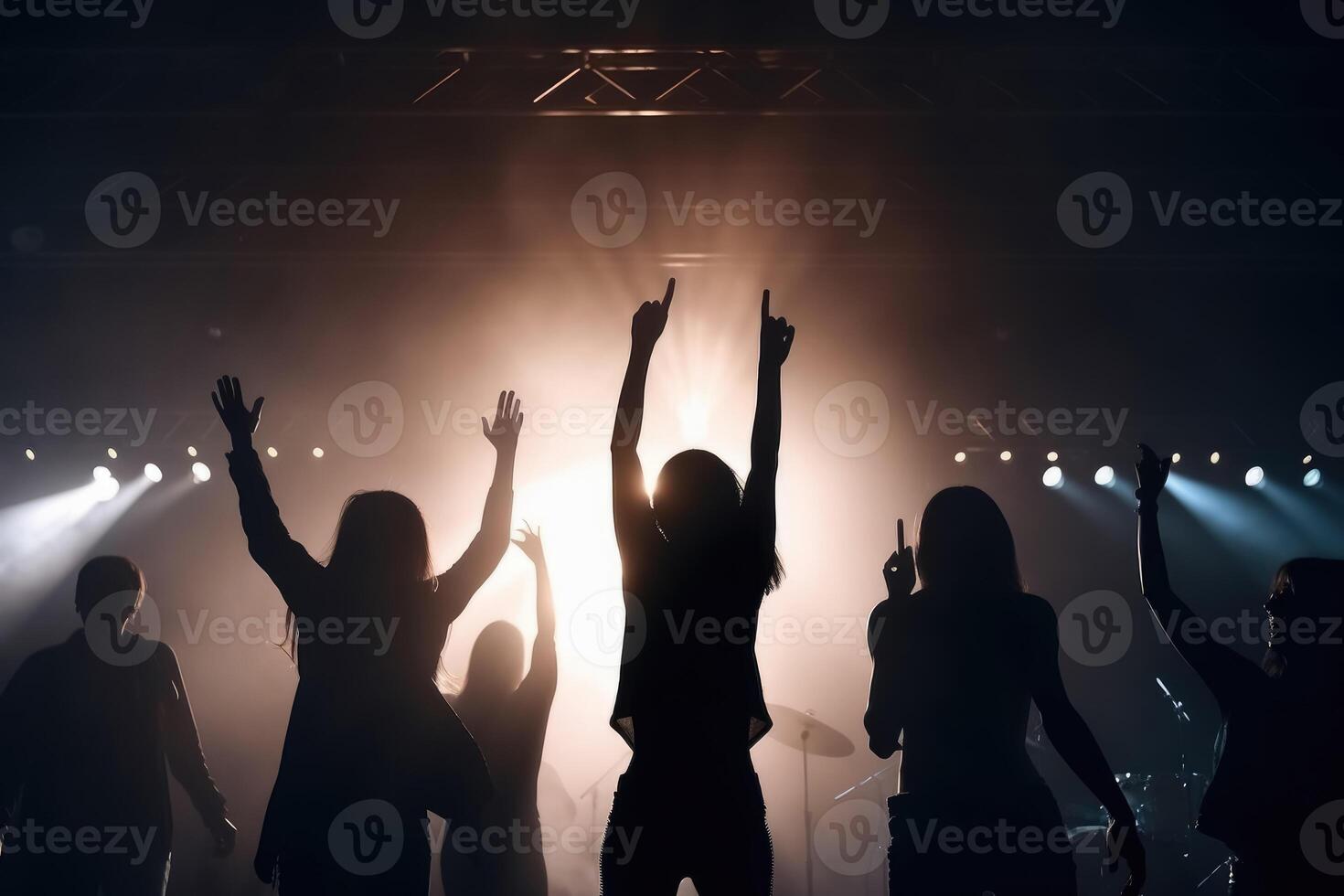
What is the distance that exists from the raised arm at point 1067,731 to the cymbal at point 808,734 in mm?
4601

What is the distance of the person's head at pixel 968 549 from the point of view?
7.82ft

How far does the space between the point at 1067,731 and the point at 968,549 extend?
1.67ft

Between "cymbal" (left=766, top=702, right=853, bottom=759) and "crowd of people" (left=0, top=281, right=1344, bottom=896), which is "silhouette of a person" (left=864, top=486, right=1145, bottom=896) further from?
"cymbal" (left=766, top=702, right=853, bottom=759)

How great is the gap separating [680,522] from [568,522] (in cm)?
635

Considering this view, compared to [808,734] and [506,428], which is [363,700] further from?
[808,734]

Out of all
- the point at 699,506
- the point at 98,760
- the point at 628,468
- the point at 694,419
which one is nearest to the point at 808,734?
the point at 694,419

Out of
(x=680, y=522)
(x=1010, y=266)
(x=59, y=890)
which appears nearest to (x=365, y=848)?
(x=680, y=522)

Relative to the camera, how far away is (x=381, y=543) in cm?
251

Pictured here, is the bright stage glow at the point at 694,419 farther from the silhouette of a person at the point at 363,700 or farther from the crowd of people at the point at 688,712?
the silhouette of a person at the point at 363,700

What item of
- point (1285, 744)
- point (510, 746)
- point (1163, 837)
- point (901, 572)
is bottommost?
point (1163, 837)

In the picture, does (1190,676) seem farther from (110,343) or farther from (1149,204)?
(110,343)

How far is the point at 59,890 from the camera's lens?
2.76m

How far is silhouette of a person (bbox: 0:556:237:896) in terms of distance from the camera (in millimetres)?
2785

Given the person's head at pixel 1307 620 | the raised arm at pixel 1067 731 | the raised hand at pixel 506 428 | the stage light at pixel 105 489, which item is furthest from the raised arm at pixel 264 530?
the stage light at pixel 105 489
